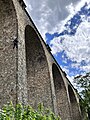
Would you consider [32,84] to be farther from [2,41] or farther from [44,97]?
[2,41]

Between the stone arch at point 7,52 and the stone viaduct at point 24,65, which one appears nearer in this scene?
the stone arch at point 7,52

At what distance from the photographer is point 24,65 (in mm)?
7016

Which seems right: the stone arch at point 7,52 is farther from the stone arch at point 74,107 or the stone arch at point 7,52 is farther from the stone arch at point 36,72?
the stone arch at point 74,107

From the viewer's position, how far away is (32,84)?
1050cm

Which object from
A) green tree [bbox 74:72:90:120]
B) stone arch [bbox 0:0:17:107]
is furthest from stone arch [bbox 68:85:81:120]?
stone arch [bbox 0:0:17:107]

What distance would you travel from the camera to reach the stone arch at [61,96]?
1360 centimetres

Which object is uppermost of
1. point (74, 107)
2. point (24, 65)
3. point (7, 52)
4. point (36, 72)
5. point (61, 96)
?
point (36, 72)

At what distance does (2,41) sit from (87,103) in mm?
11607

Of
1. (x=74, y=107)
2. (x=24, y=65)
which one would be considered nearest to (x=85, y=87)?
(x=74, y=107)

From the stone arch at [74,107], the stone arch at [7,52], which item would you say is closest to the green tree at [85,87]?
the stone arch at [74,107]

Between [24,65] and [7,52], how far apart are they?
68 centimetres

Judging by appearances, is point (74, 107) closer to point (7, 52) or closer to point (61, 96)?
point (61, 96)

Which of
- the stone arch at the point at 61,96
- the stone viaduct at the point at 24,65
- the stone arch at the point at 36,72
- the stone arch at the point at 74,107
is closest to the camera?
the stone viaduct at the point at 24,65

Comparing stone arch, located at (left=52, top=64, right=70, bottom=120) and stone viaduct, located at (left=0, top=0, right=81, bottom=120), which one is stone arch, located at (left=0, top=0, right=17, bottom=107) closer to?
stone viaduct, located at (left=0, top=0, right=81, bottom=120)
